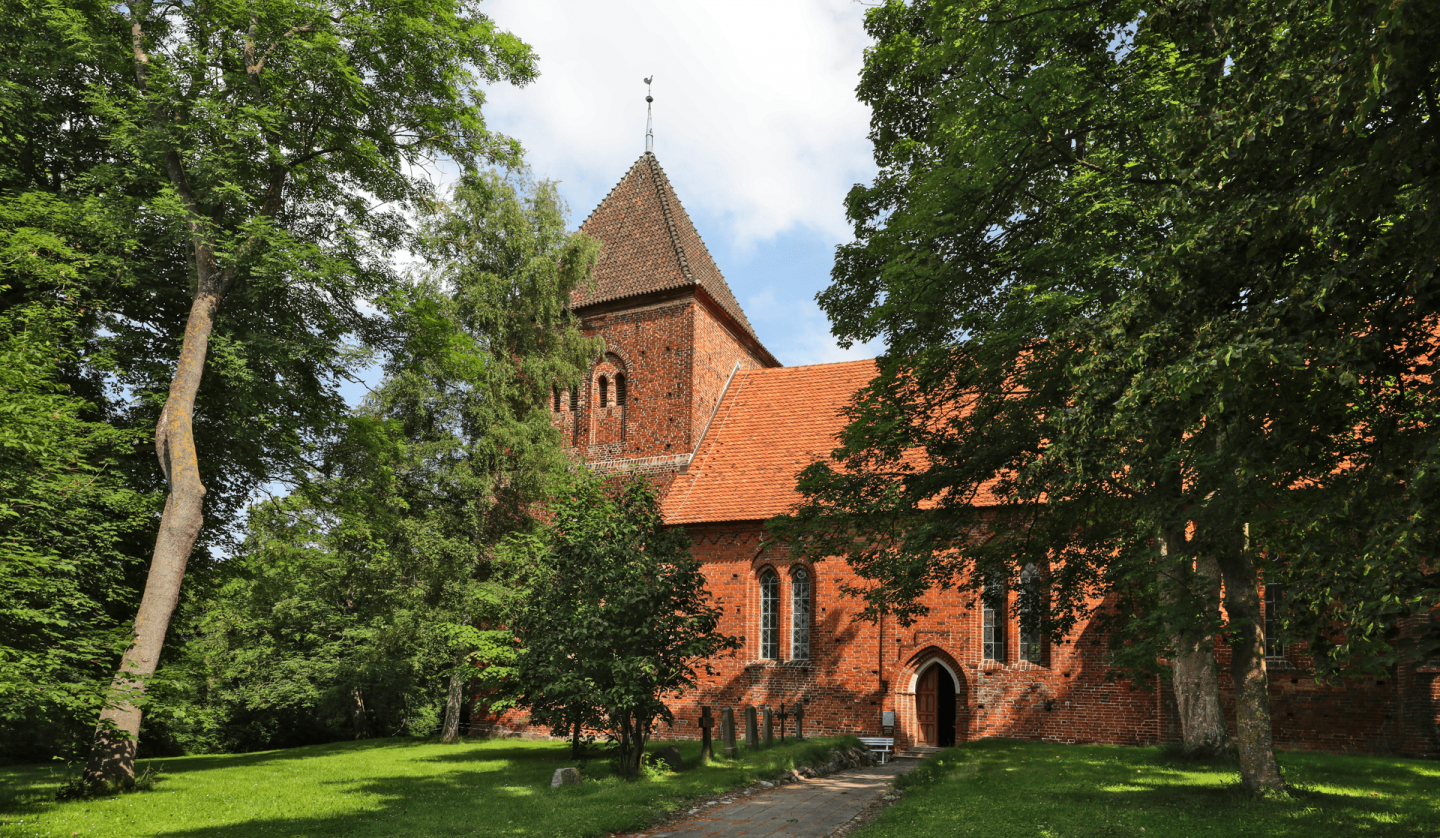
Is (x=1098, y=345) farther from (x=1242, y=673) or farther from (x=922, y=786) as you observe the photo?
(x=922, y=786)

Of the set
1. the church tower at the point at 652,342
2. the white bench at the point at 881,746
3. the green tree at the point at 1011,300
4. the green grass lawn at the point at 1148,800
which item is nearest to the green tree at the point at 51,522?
the green grass lawn at the point at 1148,800

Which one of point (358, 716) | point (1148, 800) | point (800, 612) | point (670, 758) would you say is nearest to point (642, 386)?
point (800, 612)

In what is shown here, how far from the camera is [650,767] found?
13.2m

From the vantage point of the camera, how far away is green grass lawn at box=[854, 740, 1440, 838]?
27.0ft

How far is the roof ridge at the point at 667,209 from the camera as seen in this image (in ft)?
81.4

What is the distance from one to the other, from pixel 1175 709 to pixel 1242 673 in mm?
8639

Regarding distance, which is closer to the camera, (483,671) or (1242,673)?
(1242,673)

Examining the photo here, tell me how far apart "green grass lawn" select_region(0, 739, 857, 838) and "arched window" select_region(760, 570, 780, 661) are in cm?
470

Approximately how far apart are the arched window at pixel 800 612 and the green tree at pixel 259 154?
11.5 meters

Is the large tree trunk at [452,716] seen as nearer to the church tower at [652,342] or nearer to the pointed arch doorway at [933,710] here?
the church tower at [652,342]

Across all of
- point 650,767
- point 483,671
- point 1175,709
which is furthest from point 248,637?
point 1175,709

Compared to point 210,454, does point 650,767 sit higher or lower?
lower

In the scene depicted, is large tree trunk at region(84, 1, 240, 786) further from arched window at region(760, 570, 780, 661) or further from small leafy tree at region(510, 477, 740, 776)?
arched window at region(760, 570, 780, 661)

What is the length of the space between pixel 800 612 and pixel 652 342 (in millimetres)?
8295
